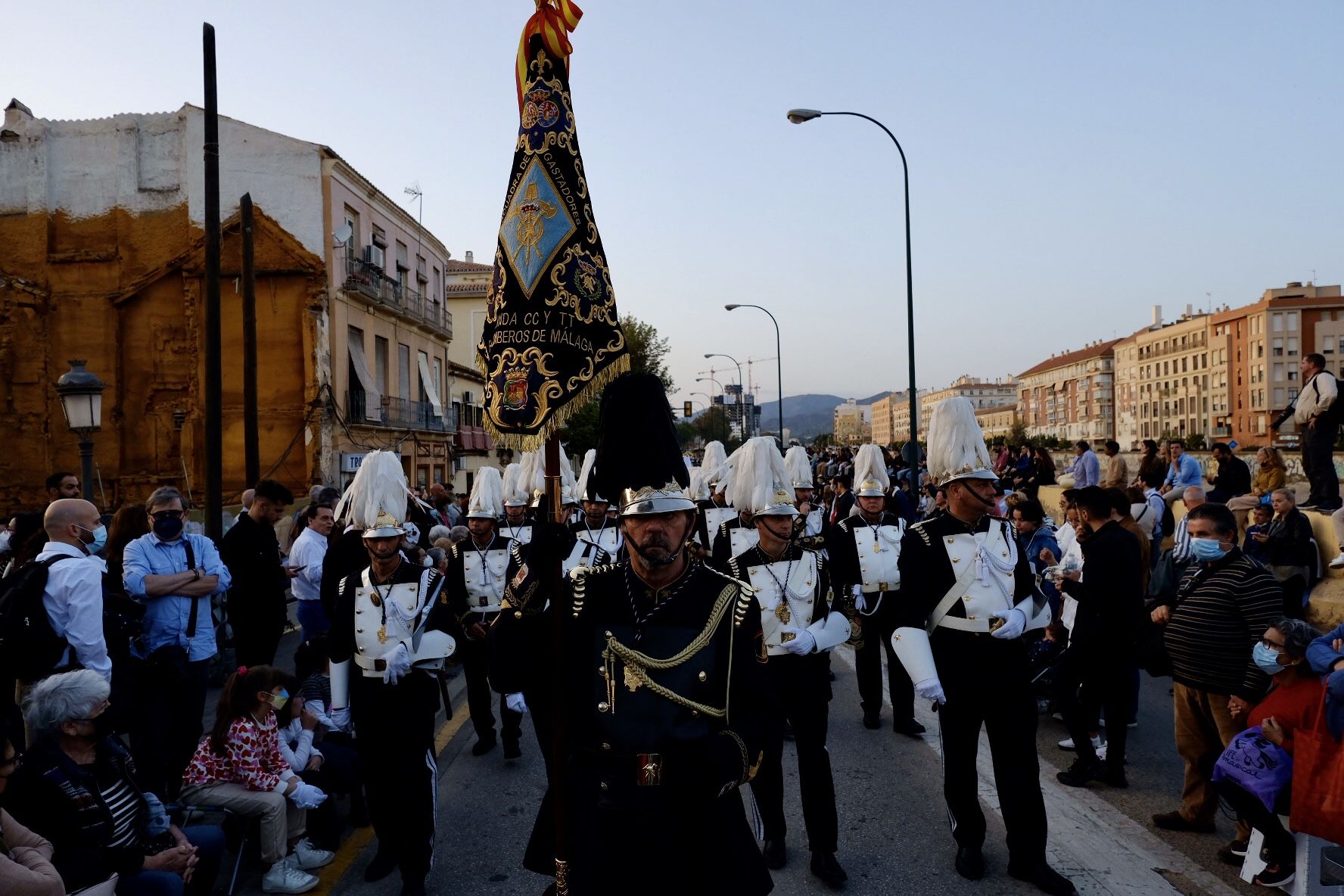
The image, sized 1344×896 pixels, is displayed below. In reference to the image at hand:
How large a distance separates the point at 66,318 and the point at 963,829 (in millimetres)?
Result: 31671

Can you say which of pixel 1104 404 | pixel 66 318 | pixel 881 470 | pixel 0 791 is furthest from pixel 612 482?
pixel 1104 404

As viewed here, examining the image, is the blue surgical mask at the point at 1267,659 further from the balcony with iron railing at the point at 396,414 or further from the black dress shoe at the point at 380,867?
the balcony with iron railing at the point at 396,414

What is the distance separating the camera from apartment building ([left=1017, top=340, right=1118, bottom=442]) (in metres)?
129

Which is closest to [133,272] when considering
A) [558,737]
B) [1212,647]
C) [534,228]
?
[534,228]

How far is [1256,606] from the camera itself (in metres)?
5.11

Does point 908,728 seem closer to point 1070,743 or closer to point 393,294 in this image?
point 1070,743

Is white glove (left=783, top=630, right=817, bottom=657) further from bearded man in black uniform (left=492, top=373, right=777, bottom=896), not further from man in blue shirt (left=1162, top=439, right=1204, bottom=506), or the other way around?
man in blue shirt (left=1162, top=439, right=1204, bottom=506)

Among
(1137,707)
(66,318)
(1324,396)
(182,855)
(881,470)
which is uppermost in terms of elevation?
(66,318)

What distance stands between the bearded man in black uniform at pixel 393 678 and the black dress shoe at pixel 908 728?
399cm

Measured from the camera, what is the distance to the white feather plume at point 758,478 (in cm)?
620

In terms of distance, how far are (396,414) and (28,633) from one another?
28539 millimetres

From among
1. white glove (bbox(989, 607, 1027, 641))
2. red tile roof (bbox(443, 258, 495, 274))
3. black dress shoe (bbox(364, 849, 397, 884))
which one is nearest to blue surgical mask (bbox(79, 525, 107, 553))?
black dress shoe (bbox(364, 849, 397, 884))

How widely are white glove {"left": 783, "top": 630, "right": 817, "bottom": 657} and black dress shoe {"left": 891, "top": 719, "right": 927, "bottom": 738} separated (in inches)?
112

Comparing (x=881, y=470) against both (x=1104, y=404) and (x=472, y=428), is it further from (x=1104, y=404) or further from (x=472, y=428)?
(x=1104, y=404)
